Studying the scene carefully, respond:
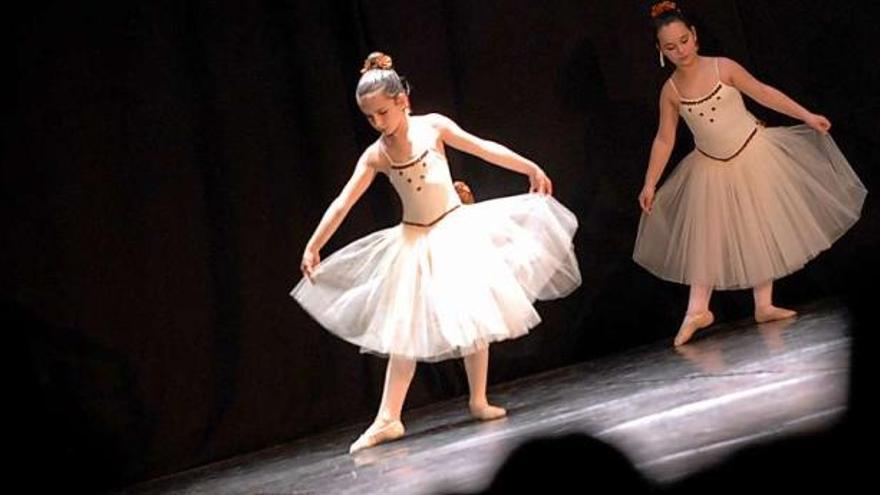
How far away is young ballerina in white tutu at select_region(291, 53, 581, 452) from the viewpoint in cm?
350

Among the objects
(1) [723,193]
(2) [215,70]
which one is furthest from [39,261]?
(1) [723,193]

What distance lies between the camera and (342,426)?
4.45 m

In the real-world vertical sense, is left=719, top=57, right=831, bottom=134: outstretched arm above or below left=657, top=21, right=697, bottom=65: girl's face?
below

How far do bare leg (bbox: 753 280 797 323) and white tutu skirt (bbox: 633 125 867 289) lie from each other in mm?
36

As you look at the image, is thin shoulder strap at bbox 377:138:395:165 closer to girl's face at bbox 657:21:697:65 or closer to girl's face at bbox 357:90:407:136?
girl's face at bbox 357:90:407:136

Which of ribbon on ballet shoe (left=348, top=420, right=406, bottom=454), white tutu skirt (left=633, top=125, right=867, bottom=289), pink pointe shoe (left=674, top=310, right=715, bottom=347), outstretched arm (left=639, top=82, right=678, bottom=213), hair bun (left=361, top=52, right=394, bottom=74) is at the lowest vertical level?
ribbon on ballet shoe (left=348, top=420, right=406, bottom=454)

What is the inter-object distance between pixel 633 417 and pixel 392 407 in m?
0.96

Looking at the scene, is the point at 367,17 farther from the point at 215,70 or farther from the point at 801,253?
the point at 801,253

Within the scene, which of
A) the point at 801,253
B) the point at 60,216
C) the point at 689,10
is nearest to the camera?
the point at 801,253

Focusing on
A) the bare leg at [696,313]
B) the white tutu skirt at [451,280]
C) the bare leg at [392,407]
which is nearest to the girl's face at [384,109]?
the white tutu skirt at [451,280]

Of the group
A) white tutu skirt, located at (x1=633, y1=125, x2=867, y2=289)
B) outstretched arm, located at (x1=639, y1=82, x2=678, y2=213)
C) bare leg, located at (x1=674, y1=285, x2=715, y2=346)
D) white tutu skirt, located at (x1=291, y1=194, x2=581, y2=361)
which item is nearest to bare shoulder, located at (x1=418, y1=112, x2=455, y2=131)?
white tutu skirt, located at (x1=291, y1=194, x2=581, y2=361)

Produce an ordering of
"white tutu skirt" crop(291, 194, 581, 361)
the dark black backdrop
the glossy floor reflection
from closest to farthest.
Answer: the glossy floor reflection, "white tutu skirt" crop(291, 194, 581, 361), the dark black backdrop

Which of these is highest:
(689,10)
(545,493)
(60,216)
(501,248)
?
(689,10)

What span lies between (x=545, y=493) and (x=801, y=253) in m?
2.04
